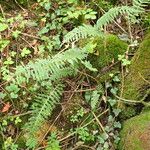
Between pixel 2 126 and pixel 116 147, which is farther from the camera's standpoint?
pixel 2 126

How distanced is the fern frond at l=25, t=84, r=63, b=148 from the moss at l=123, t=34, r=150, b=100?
0.74m

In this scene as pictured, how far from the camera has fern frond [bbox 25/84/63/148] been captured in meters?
3.78

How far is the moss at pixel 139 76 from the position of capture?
3.82 m

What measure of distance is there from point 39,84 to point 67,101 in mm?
382

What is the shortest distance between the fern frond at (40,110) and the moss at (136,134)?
31.6 inches

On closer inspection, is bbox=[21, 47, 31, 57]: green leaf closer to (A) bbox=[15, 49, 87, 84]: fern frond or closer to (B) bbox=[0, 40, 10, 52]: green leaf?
(B) bbox=[0, 40, 10, 52]: green leaf

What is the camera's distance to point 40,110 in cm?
383

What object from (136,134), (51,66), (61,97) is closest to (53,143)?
(61,97)

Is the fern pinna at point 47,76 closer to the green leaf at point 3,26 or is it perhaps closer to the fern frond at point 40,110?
the fern frond at point 40,110

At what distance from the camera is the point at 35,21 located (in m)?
4.79

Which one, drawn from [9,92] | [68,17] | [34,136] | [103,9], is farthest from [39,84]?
[103,9]

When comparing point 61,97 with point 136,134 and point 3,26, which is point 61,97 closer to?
point 136,134

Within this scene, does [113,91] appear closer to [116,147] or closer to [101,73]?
[101,73]

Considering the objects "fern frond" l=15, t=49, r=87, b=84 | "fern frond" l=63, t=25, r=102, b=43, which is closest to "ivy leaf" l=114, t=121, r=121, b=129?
"fern frond" l=15, t=49, r=87, b=84
